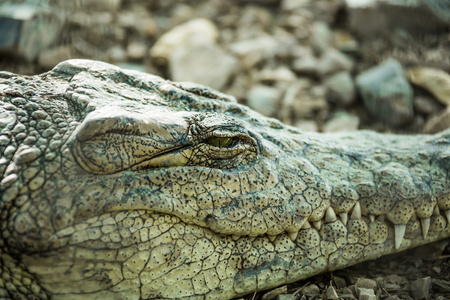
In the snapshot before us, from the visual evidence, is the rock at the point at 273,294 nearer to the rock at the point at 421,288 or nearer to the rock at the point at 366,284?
the rock at the point at 366,284

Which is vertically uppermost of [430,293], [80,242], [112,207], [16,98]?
[16,98]

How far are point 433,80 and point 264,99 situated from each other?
200cm

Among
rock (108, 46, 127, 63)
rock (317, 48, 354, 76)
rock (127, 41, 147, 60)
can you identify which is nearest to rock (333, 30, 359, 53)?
rock (317, 48, 354, 76)

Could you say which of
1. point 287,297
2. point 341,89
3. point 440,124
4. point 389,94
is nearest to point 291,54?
point 341,89

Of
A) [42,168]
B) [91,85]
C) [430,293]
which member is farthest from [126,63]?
[430,293]

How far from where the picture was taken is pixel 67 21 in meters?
5.57

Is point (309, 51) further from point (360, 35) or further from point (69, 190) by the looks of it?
point (69, 190)

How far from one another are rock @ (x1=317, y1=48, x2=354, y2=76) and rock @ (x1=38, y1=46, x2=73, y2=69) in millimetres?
3227

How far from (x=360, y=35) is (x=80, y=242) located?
518 cm

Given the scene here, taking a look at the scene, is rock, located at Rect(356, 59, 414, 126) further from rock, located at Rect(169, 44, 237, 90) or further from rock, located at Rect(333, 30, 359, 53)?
rock, located at Rect(169, 44, 237, 90)

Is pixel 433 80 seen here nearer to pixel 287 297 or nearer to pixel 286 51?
pixel 286 51

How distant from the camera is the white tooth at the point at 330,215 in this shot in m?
2.53

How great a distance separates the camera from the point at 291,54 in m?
5.98

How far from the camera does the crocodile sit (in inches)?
85.4
